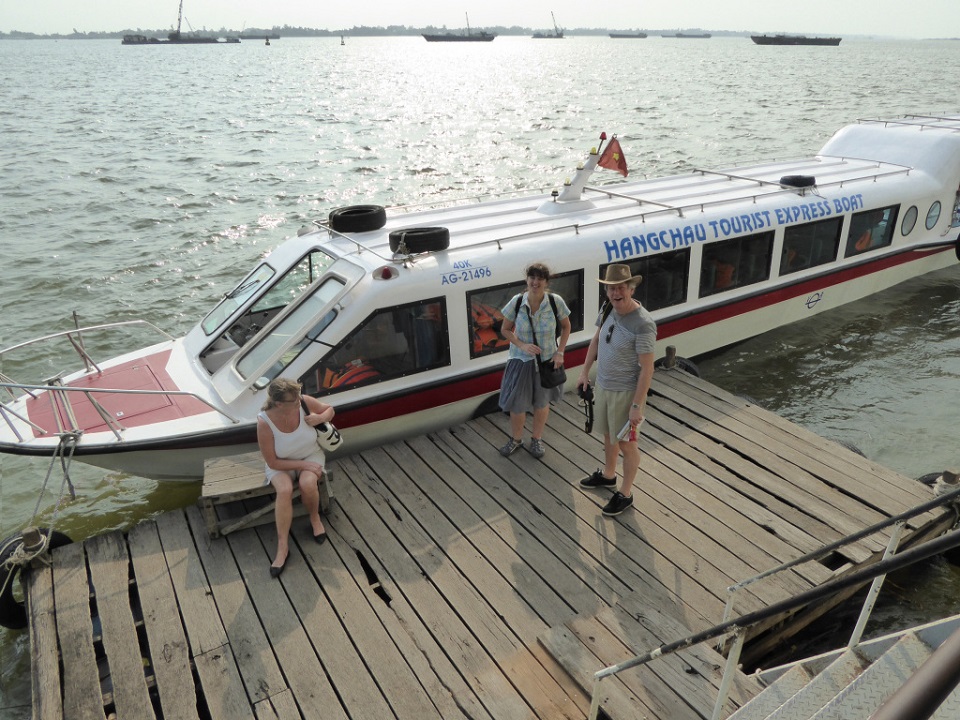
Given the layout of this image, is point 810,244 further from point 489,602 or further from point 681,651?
point 489,602

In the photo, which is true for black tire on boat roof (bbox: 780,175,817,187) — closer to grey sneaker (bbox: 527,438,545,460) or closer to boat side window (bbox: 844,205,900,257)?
boat side window (bbox: 844,205,900,257)

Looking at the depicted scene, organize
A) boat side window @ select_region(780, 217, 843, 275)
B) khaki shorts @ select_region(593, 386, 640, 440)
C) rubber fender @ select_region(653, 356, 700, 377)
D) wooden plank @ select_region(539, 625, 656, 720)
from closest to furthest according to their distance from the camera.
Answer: wooden plank @ select_region(539, 625, 656, 720) → khaki shorts @ select_region(593, 386, 640, 440) → rubber fender @ select_region(653, 356, 700, 377) → boat side window @ select_region(780, 217, 843, 275)

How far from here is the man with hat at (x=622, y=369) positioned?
5.52m

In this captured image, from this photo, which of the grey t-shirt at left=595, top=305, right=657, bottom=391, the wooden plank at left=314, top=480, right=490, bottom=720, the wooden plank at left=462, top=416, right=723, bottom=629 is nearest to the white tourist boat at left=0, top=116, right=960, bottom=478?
the wooden plank at left=462, top=416, right=723, bottom=629

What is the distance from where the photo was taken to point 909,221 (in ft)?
38.9

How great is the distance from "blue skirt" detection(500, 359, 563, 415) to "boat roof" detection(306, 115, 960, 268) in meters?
1.67

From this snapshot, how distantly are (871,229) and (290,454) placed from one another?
33.1 feet

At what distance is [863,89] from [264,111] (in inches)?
1616

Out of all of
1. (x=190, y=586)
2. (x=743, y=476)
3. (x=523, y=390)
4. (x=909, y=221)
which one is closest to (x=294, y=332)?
(x=523, y=390)

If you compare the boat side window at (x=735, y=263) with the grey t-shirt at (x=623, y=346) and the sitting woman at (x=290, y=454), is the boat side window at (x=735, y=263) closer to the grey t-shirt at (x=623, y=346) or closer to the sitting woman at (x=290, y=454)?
the grey t-shirt at (x=623, y=346)

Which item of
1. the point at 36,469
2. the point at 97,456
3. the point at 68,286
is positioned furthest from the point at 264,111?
the point at 97,456

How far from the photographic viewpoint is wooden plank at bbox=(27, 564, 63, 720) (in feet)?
15.0

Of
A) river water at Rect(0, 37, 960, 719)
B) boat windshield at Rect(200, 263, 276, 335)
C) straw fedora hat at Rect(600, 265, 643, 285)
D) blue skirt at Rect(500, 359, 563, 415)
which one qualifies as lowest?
river water at Rect(0, 37, 960, 719)

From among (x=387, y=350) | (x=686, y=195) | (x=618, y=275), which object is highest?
(x=618, y=275)
